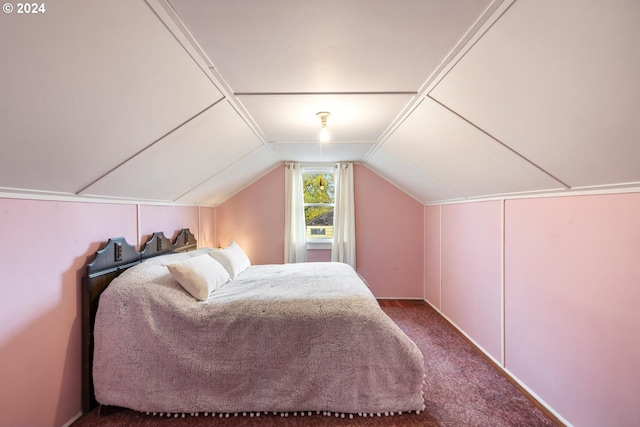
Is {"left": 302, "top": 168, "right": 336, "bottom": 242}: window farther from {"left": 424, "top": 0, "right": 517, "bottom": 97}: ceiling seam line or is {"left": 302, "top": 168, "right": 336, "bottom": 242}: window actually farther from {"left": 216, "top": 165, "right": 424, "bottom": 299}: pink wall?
{"left": 424, "top": 0, "right": 517, "bottom": 97}: ceiling seam line

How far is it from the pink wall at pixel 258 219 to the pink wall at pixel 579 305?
10.0ft

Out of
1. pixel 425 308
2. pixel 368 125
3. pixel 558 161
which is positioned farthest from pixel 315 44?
pixel 425 308

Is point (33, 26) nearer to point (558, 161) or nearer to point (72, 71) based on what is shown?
point (72, 71)

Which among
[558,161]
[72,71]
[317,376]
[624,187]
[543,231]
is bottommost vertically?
[317,376]

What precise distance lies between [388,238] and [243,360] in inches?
114

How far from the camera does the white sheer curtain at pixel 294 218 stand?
4.09m

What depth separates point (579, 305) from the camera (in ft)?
5.09

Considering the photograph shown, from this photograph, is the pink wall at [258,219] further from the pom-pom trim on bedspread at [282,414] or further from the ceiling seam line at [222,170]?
the pom-pom trim on bedspread at [282,414]

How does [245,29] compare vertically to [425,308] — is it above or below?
above

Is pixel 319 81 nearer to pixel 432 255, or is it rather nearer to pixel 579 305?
pixel 579 305

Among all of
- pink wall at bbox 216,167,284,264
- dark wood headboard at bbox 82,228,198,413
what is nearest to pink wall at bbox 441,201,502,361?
pink wall at bbox 216,167,284,264

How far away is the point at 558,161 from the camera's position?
4.81 ft

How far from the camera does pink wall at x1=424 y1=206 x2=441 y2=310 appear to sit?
3.61 metres

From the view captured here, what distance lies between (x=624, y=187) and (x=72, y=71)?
256 cm
